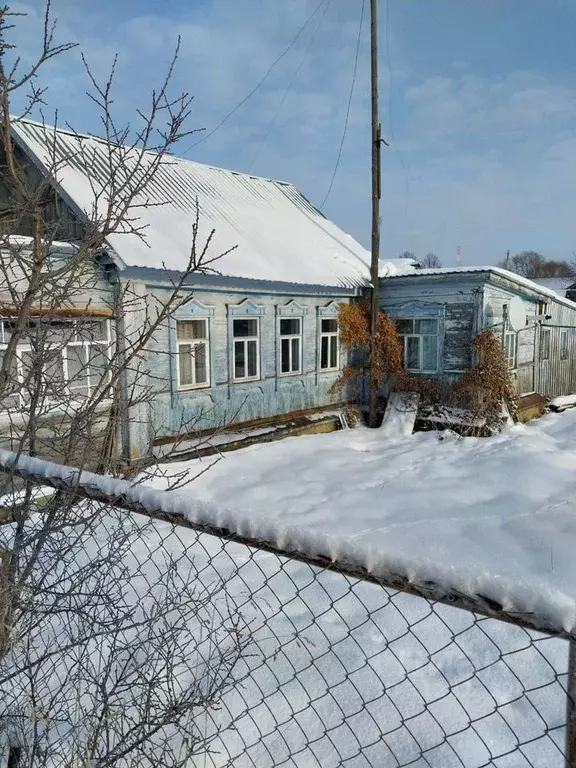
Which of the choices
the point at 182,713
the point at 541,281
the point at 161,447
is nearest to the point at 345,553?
the point at 182,713

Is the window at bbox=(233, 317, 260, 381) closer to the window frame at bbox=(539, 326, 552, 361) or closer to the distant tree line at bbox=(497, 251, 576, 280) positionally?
the window frame at bbox=(539, 326, 552, 361)

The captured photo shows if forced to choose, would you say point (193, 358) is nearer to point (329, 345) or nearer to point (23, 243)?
point (329, 345)

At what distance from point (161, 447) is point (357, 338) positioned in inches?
223

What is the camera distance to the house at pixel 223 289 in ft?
25.6

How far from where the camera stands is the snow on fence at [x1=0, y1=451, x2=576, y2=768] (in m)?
1.26

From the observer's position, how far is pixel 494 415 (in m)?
10.8

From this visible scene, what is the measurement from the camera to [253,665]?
2939mm

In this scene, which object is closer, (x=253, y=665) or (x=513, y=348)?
(x=253, y=665)

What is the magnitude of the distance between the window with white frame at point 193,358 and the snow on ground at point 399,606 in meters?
1.50

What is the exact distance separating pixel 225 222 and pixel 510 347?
7140 millimetres

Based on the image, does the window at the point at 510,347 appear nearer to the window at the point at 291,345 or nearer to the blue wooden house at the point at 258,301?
the blue wooden house at the point at 258,301

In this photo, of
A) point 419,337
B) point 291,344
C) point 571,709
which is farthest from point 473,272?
point 571,709

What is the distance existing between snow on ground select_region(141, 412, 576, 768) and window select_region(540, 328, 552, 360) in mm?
3061

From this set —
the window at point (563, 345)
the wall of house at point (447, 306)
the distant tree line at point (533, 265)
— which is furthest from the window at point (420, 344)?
the distant tree line at point (533, 265)
